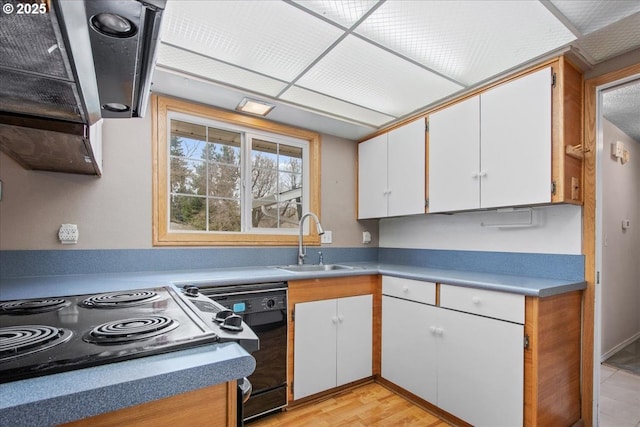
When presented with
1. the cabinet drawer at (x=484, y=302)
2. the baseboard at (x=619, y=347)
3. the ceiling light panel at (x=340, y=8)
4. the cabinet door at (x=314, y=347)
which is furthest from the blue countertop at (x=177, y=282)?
the baseboard at (x=619, y=347)

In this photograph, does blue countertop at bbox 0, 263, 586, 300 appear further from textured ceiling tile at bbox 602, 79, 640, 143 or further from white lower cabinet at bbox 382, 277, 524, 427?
textured ceiling tile at bbox 602, 79, 640, 143

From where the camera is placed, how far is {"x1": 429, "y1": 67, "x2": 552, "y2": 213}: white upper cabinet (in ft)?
5.74

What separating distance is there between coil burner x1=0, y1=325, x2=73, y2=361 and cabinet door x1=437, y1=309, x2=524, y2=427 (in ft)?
6.15

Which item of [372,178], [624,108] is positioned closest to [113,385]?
[372,178]

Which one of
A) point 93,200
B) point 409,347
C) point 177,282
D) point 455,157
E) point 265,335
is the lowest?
point 409,347

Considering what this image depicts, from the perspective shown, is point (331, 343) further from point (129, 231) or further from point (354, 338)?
point (129, 231)

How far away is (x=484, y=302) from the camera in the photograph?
176 cm

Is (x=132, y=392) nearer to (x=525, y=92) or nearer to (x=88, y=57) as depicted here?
(x=88, y=57)

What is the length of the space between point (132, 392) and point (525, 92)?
224 cm

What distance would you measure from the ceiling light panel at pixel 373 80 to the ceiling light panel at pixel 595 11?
27.5 inches

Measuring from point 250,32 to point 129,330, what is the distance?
1.48 metres

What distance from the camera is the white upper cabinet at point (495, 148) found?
1.75 metres

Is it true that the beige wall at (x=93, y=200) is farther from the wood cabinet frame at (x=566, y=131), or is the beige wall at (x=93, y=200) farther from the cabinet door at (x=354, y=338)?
the wood cabinet frame at (x=566, y=131)

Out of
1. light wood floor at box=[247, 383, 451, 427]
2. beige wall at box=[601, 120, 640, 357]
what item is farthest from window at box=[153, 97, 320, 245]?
beige wall at box=[601, 120, 640, 357]
